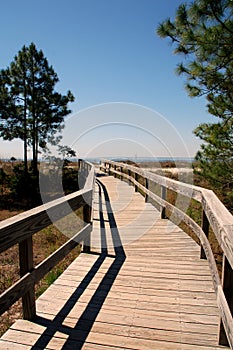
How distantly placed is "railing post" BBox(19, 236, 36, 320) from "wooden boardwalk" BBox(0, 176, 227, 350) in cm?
10

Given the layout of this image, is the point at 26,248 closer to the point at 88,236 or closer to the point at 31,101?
the point at 88,236

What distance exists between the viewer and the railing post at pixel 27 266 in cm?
231

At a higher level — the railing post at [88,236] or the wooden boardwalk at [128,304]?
the railing post at [88,236]

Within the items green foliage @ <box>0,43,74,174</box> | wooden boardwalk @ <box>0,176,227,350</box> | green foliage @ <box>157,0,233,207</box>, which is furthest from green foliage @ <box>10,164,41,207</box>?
wooden boardwalk @ <box>0,176,227,350</box>

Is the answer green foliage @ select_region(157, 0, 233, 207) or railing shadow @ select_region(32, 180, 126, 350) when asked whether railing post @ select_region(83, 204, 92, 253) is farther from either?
green foliage @ select_region(157, 0, 233, 207)

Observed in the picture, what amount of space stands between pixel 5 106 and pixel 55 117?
339 cm

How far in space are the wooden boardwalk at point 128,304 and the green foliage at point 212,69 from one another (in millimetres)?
3552

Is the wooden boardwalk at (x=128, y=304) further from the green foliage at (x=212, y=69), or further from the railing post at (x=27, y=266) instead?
the green foliage at (x=212, y=69)

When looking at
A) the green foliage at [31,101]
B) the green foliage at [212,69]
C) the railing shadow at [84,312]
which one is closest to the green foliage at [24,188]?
the green foliage at [31,101]

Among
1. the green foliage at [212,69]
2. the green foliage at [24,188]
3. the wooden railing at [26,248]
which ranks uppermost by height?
the green foliage at [212,69]

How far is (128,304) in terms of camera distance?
281cm

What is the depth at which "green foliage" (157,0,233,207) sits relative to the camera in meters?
6.01

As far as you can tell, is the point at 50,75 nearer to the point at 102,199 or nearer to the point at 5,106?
the point at 5,106

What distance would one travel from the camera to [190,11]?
20.6 ft
